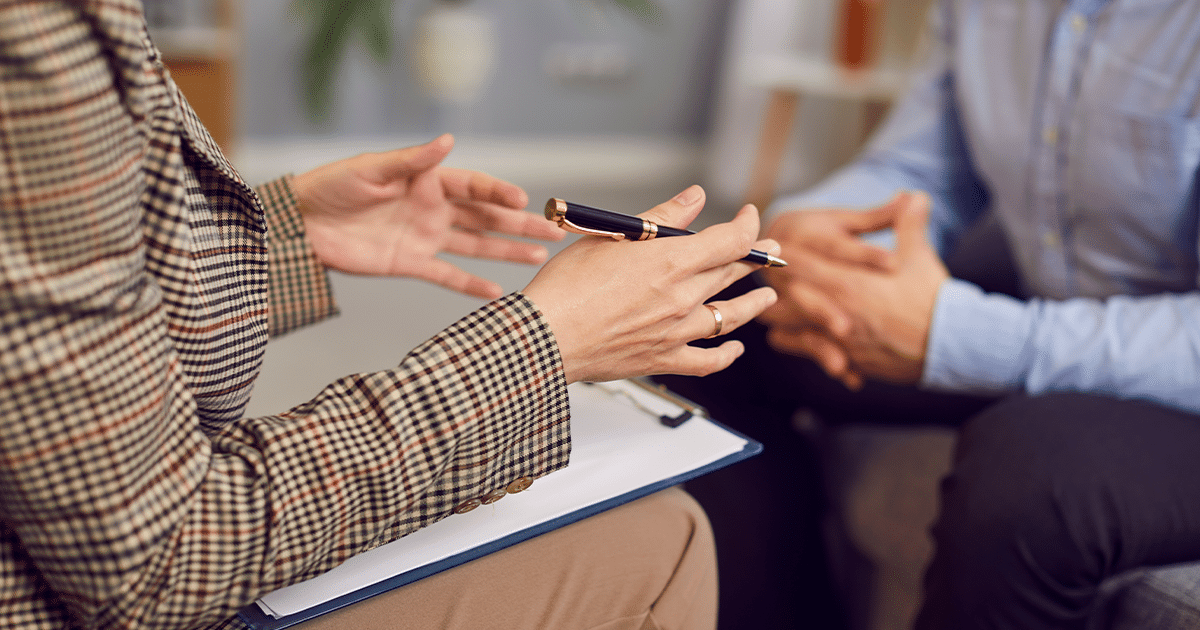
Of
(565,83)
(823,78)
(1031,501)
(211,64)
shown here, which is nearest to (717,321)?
(1031,501)

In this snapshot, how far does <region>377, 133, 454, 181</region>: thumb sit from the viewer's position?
658 millimetres

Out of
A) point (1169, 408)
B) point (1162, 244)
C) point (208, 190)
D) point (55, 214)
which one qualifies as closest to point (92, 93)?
point (55, 214)

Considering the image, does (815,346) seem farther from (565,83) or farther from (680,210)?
(565,83)

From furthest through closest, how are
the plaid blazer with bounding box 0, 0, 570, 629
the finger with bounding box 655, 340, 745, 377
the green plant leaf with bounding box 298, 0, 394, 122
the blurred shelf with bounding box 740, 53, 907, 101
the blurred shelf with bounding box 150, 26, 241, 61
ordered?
the blurred shelf with bounding box 740, 53, 907, 101 → the green plant leaf with bounding box 298, 0, 394, 122 → the blurred shelf with bounding box 150, 26, 241, 61 → the finger with bounding box 655, 340, 745, 377 → the plaid blazer with bounding box 0, 0, 570, 629

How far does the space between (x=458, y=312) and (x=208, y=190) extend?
309 mm

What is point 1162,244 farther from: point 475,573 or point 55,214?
point 55,214

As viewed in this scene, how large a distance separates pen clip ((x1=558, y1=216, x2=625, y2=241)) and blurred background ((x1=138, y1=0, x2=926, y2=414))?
1724 millimetres

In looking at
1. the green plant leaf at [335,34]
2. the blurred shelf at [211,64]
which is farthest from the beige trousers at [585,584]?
the green plant leaf at [335,34]

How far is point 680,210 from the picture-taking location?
22.5 inches

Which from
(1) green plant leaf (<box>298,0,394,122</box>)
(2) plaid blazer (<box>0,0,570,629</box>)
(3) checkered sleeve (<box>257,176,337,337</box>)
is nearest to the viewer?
(2) plaid blazer (<box>0,0,570,629</box>)

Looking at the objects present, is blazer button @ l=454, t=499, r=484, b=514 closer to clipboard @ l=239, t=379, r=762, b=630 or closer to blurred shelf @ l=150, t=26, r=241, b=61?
clipboard @ l=239, t=379, r=762, b=630

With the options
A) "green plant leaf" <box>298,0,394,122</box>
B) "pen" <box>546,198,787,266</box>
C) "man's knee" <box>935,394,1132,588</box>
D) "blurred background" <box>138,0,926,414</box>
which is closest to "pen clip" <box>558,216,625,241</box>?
"pen" <box>546,198,787,266</box>

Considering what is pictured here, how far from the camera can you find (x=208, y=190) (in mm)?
490

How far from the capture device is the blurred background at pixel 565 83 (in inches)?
103
